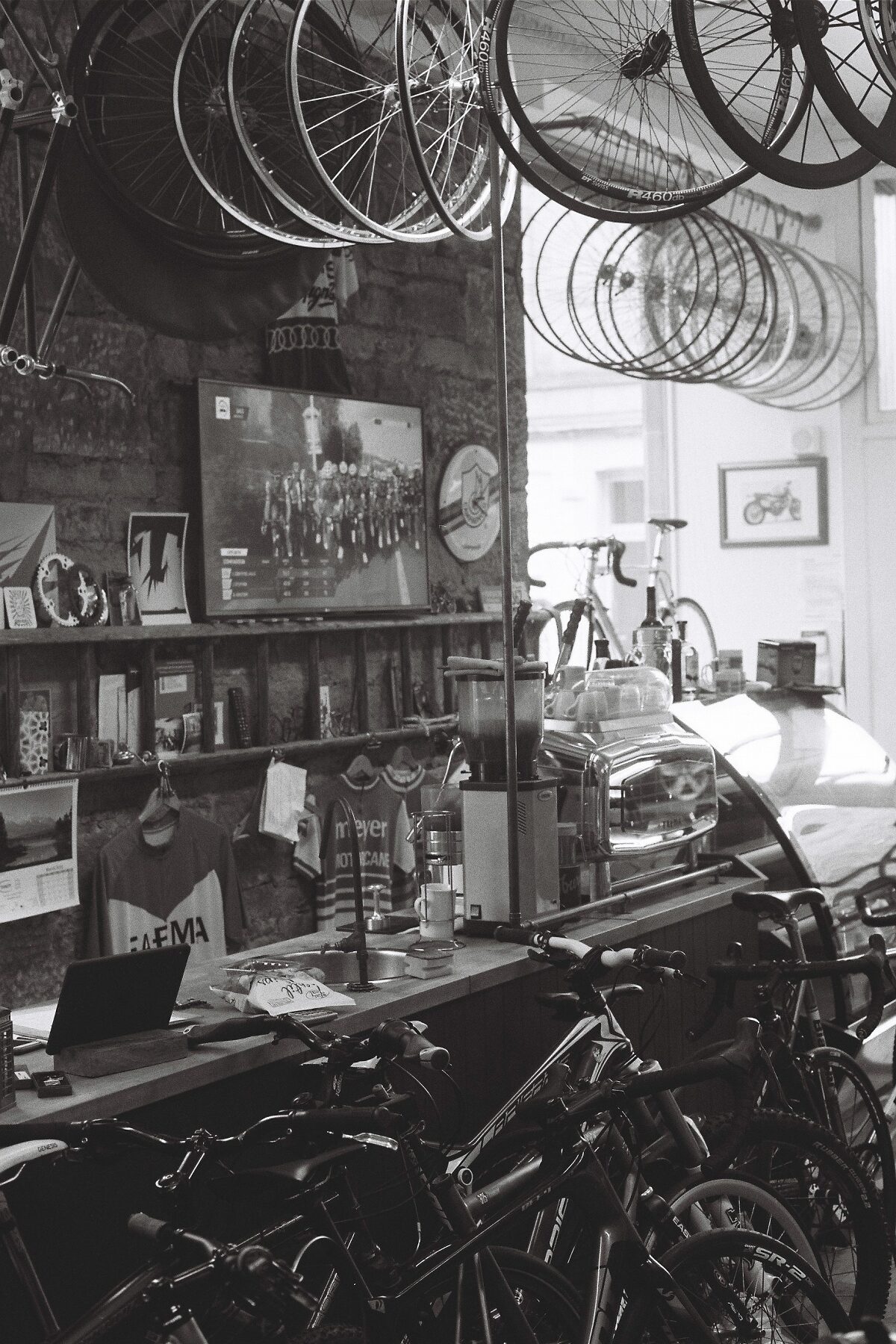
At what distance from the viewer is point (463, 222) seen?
127 inches

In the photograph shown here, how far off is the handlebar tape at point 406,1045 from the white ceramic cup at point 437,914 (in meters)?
1.06

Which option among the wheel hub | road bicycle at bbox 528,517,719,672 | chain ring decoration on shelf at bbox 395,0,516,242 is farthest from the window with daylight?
the wheel hub

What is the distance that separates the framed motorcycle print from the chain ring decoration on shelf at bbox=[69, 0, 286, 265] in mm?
6407

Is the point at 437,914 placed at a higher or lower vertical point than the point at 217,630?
lower

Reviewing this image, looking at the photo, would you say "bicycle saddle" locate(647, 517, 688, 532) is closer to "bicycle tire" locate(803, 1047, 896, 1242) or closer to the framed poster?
the framed poster

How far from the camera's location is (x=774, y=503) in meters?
9.84

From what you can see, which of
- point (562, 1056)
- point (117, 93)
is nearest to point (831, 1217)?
point (562, 1056)

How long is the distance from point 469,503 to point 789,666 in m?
1.94

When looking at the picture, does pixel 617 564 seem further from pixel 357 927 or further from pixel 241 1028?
pixel 241 1028

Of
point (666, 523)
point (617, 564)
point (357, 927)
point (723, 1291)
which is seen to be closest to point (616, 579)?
point (617, 564)

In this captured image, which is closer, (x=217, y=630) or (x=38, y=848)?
(x=38, y=848)

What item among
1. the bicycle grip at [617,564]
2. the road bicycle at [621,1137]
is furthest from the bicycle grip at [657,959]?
the bicycle grip at [617,564]

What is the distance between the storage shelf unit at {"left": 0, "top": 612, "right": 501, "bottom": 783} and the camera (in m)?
4.45
